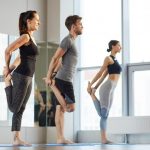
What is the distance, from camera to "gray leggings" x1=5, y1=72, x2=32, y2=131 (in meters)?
4.13

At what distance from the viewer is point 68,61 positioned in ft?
15.4

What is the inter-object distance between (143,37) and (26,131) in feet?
8.53

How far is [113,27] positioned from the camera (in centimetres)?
785

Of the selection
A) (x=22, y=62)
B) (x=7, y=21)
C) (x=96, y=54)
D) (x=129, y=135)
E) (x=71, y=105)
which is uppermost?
(x=7, y=21)

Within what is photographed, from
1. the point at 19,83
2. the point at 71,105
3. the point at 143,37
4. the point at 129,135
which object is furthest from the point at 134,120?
the point at 19,83

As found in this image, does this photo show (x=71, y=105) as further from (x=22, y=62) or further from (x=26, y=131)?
(x=26, y=131)

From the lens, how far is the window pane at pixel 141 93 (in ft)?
24.1

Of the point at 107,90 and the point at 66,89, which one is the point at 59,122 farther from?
the point at 107,90

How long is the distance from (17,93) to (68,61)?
2.64 feet

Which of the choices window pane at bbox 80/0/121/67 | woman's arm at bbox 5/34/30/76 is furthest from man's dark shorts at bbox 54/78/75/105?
window pane at bbox 80/0/121/67

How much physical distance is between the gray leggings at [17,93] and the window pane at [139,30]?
11.8 ft

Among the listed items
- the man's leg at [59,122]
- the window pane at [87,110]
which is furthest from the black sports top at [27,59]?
the window pane at [87,110]

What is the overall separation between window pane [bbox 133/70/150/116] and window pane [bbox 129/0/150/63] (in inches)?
10.8

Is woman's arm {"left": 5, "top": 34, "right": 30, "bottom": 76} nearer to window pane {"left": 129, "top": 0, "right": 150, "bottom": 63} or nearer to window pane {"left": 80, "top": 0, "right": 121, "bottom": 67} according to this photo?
window pane {"left": 129, "top": 0, "right": 150, "bottom": 63}
